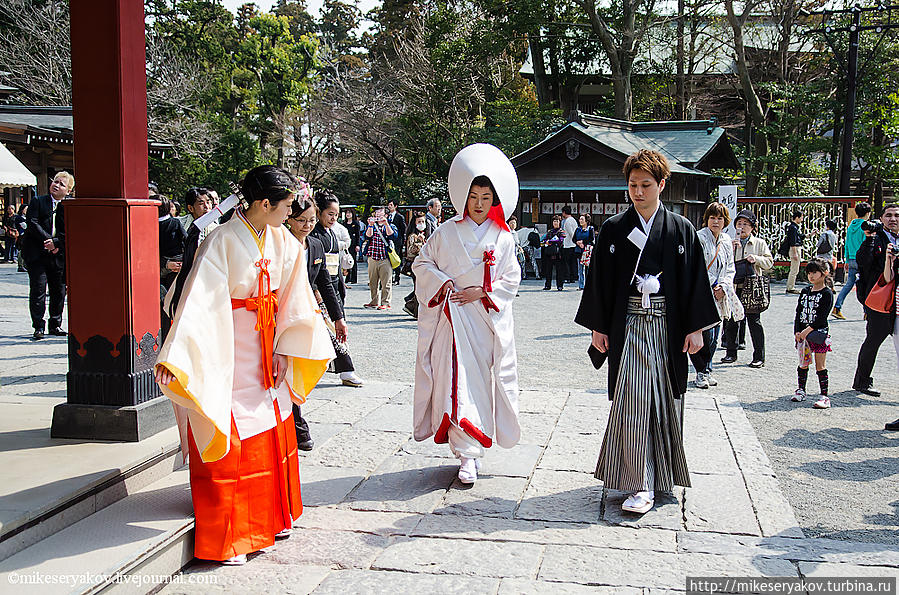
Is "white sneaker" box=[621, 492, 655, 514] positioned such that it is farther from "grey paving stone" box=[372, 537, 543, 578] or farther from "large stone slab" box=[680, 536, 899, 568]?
"grey paving stone" box=[372, 537, 543, 578]

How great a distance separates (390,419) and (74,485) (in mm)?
2635

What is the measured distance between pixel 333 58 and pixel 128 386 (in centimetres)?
2896

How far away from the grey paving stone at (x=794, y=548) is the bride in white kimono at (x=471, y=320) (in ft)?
4.04

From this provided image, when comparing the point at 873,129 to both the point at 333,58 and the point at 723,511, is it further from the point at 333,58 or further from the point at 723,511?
the point at 723,511

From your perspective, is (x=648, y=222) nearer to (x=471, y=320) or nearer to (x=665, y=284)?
(x=665, y=284)

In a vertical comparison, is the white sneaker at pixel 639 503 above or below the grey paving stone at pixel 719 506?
above

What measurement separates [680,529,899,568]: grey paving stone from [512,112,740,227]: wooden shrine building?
15.9m

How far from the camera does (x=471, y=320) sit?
4.57m

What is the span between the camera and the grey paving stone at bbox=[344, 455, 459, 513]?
13.8 feet

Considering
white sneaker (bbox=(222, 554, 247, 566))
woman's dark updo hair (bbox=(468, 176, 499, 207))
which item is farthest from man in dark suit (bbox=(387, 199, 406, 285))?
white sneaker (bbox=(222, 554, 247, 566))

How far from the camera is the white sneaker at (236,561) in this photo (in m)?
3.50

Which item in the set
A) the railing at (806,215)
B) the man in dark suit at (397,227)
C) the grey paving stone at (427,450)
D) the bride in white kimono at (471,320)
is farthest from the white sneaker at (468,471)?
the railing at (806,215)

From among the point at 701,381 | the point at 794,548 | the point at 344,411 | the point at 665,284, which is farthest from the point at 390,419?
the point at 701,381

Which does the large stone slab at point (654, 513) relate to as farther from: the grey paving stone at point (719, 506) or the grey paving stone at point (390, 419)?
the grey paving stone at point (390, 419)
